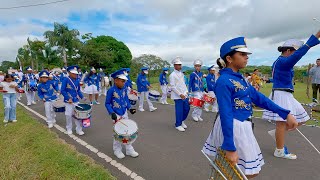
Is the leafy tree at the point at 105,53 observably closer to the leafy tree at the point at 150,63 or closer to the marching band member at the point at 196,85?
the leafy tree at the point at 150,63

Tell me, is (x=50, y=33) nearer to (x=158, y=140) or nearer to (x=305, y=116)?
(x=158, y=140)

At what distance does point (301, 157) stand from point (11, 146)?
6.70 metres

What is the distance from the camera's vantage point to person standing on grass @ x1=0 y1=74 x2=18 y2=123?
9414 mm

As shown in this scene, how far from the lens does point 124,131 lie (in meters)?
5.40

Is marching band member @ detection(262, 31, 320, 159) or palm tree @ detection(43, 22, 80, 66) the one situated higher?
palm tree @ detection(43, 22, 80, 66)

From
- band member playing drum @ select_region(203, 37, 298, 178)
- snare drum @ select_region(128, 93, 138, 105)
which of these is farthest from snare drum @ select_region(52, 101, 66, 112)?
band member playing drum @ select_region(203, 37, 298, 178)

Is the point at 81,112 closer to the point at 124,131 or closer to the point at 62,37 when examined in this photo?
the point at 124,131

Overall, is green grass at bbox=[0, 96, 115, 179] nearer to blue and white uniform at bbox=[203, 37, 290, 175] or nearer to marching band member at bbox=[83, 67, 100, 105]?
blue and white uniform at bbox=[203, 37, 290, 175]

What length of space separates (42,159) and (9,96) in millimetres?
5252

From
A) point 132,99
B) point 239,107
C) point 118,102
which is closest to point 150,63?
point 132,99

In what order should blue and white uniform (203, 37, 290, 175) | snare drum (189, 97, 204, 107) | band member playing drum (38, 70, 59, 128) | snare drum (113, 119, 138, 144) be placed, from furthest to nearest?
band member playing drum (38, 70, 59, 128) < snare drum (189, 97, 204, 107) < snare drum (113, 119, 138, 144) < blue and white uniform (203, 37, 290, 175)

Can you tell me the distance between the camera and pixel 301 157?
5496mm

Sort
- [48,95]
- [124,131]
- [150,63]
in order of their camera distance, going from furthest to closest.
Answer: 1. [150,63]
2. [48,95]
3. [124,131]

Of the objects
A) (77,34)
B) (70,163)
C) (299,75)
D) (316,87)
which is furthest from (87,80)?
(77,34)
